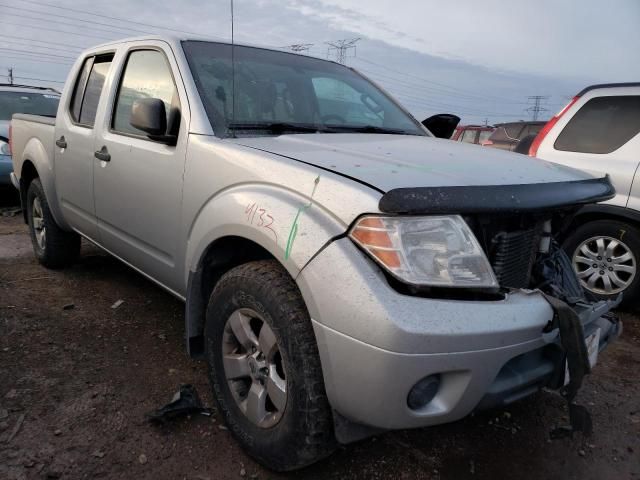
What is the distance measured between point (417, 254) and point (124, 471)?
4.90ft

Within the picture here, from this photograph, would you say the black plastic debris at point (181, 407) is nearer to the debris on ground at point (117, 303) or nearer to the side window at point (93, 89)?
the debris on ground at point (117, 303)

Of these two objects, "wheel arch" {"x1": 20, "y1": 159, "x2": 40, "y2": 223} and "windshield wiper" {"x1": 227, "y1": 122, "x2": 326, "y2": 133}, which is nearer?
"windshield wiper" {"x1": 227, "y1": 122, "x2": 326, "y2": 133}

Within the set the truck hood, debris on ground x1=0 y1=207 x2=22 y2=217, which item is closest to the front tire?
the truck hood

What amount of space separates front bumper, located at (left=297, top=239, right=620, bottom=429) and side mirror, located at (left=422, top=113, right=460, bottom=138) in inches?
85.0

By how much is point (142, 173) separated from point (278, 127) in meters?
0.79

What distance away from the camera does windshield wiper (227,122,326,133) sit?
2.50 m

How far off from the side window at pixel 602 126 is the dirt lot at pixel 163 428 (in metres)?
1.74

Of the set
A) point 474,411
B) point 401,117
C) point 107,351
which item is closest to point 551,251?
point 474,411

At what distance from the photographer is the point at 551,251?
223 centimetres

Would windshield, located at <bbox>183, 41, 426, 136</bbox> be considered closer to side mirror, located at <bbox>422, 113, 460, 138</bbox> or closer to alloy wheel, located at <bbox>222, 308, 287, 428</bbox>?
side mirror, located at <bbox>422, 113, 460, 138</bbox>

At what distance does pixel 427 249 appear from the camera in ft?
5.41

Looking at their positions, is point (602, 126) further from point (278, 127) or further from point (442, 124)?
point (278, 127)

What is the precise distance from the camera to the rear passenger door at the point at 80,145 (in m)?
3.40

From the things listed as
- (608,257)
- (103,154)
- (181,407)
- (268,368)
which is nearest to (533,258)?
(268,368)
